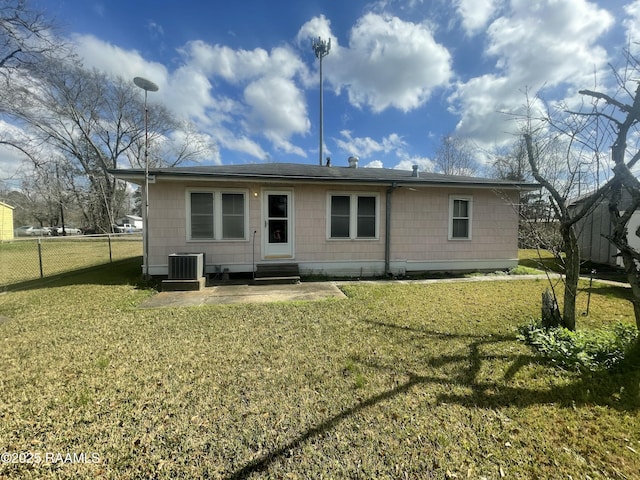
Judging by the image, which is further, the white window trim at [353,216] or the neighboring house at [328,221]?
the white window trim at [353,216]

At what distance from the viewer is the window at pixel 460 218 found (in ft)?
27.2

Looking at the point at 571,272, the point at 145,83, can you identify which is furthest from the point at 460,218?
the point at 145,83

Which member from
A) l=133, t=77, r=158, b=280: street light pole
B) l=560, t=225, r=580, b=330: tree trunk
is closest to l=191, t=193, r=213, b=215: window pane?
l=133, t=77, r=158, b=280: street light pole

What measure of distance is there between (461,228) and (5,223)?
3398 cm

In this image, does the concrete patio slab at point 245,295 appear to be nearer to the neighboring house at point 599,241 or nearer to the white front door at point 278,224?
the white front door at point 278,224

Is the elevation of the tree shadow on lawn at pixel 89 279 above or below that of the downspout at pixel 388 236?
below

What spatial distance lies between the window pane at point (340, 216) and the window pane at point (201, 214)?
3375mm

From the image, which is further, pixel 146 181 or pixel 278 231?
pixel 278 231

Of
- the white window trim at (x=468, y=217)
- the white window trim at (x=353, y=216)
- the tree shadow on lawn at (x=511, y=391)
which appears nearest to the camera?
the tree shadow on lawn at (x=511, y=391)

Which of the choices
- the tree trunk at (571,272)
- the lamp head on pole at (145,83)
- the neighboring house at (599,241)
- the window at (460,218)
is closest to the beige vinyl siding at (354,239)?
the window at (460,218)

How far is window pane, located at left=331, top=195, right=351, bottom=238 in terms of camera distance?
25.5 feet

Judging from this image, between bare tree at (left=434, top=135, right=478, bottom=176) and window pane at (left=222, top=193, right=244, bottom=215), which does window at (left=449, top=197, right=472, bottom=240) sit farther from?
bare tree at (left=434, top=135, right=478, bottom=176)

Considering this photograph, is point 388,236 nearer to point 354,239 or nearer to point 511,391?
point 354,239

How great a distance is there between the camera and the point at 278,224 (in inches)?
298
